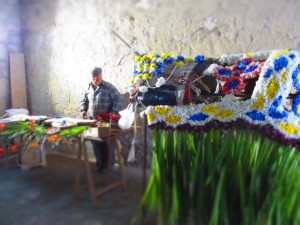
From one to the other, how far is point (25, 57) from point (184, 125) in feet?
1.80

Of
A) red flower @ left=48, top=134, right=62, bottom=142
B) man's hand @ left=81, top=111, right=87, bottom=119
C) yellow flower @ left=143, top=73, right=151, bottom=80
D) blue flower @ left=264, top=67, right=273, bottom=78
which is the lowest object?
red flower @ left=48, top=134, right=62, bottom=142

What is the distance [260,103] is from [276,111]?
0.06 m

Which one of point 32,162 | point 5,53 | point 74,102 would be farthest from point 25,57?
point 32,162

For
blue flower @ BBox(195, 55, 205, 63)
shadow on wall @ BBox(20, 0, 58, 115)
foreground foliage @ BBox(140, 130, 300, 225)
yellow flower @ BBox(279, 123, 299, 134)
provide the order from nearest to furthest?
foreground foliage @ BBox(140, 130, 300, 225) → shadow on wall @ BBox(20, 0, 58, 115) → yellow flower @ BBox(279, 123, 299, 134) → blue flower @ BBox(195, 55, 205, 63)

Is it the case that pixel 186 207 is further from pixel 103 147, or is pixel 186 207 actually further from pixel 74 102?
pixel 74 102

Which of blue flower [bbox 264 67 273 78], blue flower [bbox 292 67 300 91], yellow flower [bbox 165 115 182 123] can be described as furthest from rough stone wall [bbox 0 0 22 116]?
blue flower [bbox 292 67 300 91]

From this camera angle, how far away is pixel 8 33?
0.70 metres

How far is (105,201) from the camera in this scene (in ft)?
2.05

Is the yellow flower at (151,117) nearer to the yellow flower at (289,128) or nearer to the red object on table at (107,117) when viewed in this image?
the red object on table at (107,117)

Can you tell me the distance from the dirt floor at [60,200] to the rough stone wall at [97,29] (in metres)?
0.19

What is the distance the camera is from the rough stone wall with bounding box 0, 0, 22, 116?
694 mm

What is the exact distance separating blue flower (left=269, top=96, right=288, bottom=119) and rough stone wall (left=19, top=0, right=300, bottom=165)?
274 mm

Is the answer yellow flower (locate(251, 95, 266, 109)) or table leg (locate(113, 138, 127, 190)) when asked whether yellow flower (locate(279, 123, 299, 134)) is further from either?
table leg (locate(113, 138, 127, 190))

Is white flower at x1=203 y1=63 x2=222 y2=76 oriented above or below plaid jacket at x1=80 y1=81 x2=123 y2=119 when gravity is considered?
above
